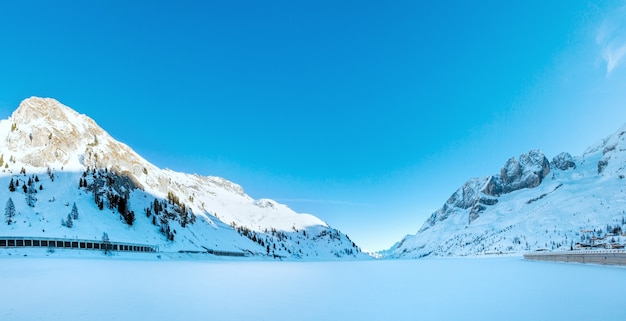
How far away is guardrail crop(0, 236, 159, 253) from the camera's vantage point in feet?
289

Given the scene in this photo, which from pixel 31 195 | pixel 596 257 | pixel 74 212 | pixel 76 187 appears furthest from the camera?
pixel 76 187


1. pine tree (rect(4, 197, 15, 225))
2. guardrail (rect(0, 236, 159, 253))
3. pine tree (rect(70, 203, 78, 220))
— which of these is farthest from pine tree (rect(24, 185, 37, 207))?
guardrail (rect(0, 236, 159, 253))

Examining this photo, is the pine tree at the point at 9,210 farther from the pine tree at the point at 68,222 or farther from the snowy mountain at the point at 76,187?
the pine tree at the point at 68,222

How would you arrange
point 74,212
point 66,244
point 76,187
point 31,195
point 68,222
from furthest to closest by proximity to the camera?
point 76,187 < point 74,212 < point 31,195 < point 68,222 < point 66,244

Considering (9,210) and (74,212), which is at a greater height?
(9,210)

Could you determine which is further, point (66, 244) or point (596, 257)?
point (66, 244)

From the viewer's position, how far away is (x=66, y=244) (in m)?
98.4

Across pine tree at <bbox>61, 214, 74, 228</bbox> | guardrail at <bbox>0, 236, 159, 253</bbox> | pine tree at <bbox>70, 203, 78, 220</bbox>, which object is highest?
pine tree at <bbox>70, 203, 78, 220</bbox>

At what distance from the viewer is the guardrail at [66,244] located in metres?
88.1

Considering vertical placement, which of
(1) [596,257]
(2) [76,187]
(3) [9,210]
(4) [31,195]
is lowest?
(1) [596,257]

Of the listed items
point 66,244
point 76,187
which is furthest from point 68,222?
point 76,187

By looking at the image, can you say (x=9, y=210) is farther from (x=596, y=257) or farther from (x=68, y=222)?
(x=596, y=257)

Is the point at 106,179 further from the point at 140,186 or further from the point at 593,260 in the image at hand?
the point at 593,260

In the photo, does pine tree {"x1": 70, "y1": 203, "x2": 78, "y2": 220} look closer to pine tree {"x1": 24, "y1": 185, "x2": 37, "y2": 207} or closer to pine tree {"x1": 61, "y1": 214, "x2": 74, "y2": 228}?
pine tree {"x1": 61, "y1": 214, "x2": 74, "y2": 228}
